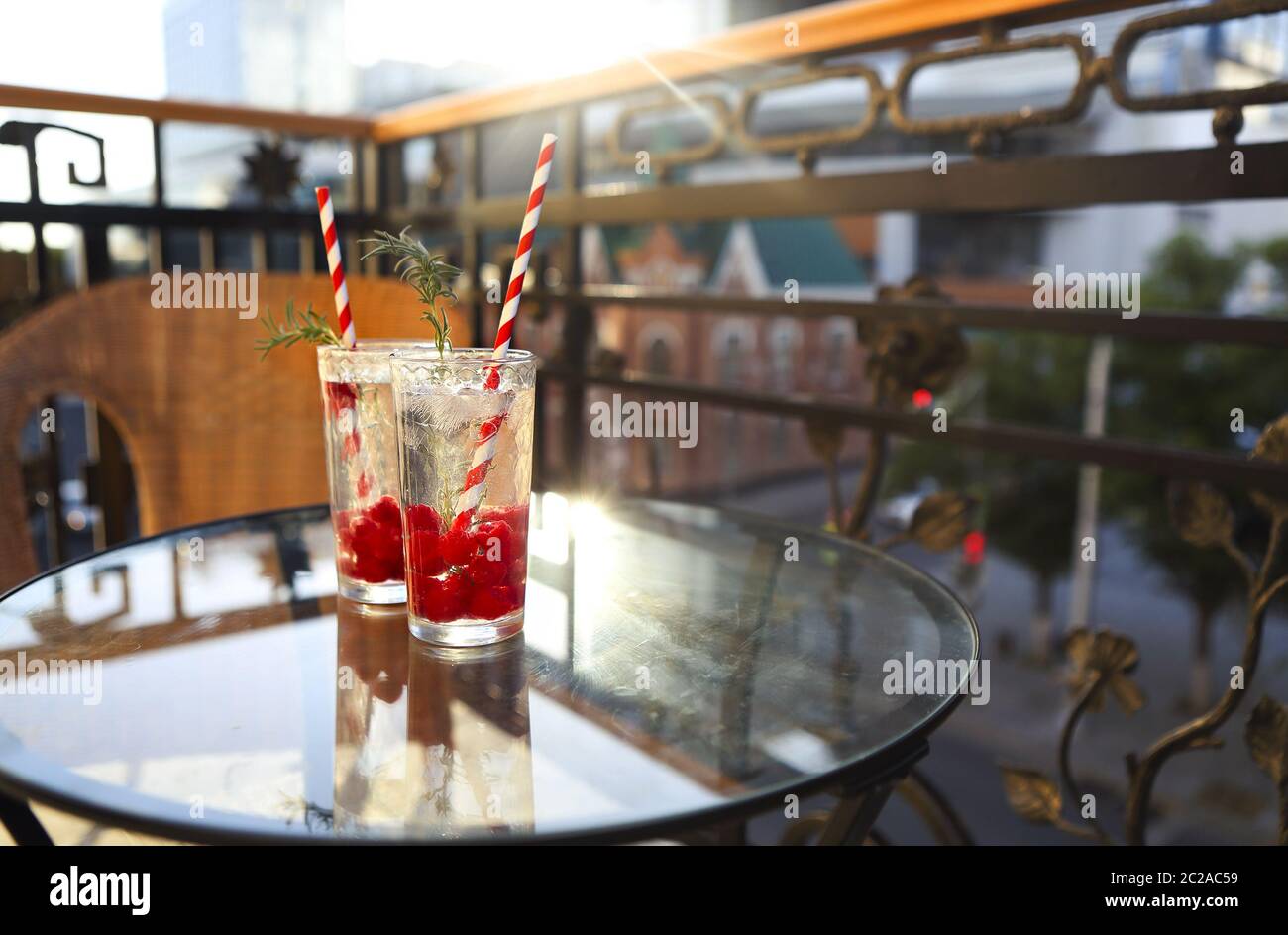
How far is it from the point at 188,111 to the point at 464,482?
1685mm

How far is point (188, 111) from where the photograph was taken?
2.07m

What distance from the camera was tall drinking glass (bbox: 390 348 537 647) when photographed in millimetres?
782

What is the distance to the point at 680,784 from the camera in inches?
24.6

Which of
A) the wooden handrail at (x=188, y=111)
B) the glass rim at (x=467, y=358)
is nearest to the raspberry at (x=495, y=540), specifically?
the glass rim at (x=467, y=358)

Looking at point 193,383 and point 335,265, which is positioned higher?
point 335,265

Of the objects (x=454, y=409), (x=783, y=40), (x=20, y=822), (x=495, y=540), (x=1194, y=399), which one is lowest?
(x=1194, y=399)

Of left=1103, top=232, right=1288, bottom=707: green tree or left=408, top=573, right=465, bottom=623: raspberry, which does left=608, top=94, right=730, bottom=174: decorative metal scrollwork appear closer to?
left=408, top=573, right=465, bottom=623: raspberry

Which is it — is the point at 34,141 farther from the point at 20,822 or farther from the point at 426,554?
the point at 426,554

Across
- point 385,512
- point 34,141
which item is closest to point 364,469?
point 385,512

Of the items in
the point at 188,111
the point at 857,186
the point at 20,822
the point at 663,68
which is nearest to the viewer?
the point at 20,822

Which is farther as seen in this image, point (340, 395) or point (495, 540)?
point (340, 395)

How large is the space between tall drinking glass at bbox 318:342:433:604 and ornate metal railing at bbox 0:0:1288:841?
0.80 meters
